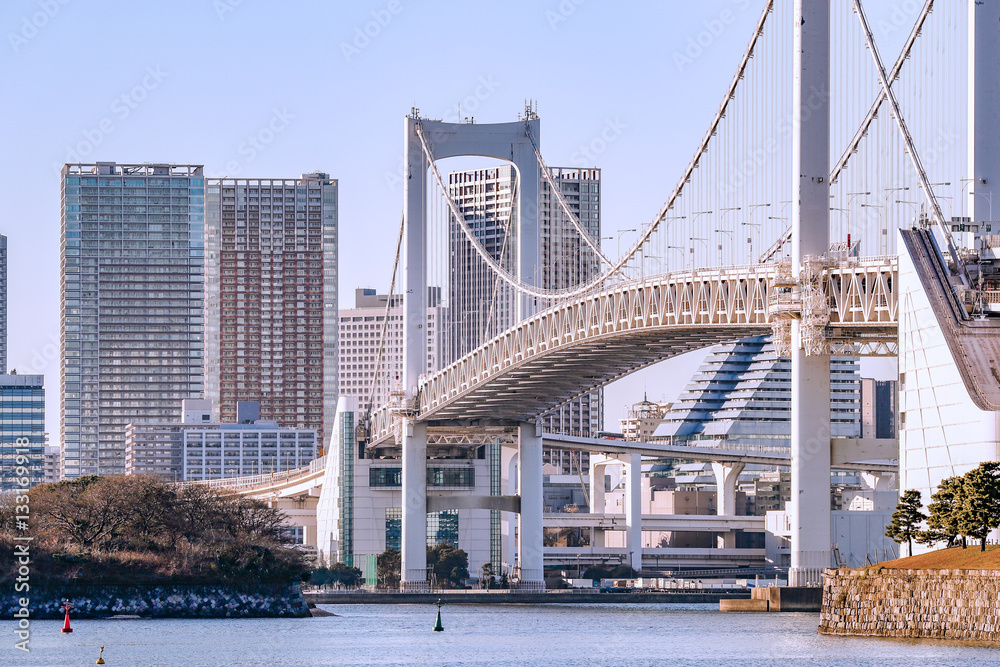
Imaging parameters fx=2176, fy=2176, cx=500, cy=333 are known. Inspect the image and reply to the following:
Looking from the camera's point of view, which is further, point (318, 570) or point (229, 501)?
→ point (318, 570)

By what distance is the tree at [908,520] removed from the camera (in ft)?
157

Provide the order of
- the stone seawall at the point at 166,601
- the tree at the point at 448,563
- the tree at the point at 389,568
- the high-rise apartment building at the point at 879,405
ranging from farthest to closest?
the high-rise apartment building at the point at 879,405
the tree at the point at 448,563
the tree at the point at 389,568
the stone seawall at the point at 166,601

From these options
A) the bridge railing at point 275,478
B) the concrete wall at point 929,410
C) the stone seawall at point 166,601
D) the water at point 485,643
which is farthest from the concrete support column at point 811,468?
the bridge railing at point 275,478

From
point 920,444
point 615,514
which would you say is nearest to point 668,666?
point 920,444

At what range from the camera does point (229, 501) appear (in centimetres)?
8094

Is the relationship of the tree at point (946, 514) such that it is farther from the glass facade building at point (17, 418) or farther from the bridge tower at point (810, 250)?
the glass facade building at point (17, 418)

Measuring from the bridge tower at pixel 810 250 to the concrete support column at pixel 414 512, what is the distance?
112ft

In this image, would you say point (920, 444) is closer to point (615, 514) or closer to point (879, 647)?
point (879, 647)

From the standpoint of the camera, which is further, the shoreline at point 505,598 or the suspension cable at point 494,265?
the shoreline at point 505,598

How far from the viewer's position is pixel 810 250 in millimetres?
54188

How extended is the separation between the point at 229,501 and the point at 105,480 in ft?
17.7

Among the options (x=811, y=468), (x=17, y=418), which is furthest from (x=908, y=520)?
(x=17, y=418)

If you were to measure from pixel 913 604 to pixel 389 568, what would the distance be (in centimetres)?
5802

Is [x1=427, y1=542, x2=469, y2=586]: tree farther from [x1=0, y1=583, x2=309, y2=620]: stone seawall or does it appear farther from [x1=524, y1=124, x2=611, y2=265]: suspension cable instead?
[x1=0, y1=583, x2=309, y2=620]: stone seawall
